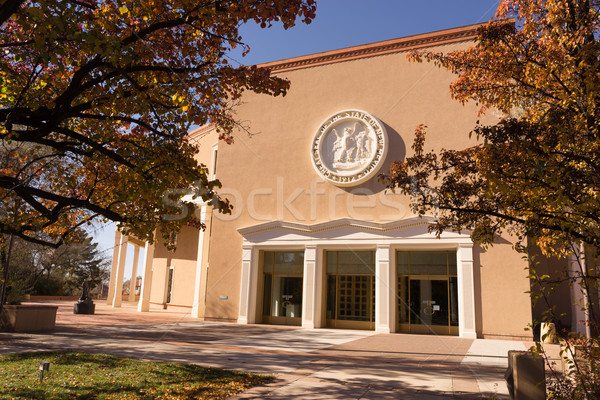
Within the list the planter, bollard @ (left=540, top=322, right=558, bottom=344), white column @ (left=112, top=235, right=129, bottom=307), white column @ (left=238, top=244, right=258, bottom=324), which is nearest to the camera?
bollard @ (left=540, top=322, right=558, bottom=344)

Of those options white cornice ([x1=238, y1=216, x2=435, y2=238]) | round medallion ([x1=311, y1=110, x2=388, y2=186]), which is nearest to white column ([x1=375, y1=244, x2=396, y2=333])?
white cornice ([x1=238, y1=216, x2=435, y2=238])

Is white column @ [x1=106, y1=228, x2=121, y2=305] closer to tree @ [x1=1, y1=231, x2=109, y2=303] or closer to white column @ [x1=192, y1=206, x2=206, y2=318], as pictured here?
tree @ [x1=1, y1=231, x2=109, y2=303]

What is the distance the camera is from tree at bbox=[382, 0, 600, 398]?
5.34 m

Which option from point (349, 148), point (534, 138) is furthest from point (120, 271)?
point (534, 138)

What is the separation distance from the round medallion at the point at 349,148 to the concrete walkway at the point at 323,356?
7654 millimetres

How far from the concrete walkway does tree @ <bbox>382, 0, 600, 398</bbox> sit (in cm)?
296

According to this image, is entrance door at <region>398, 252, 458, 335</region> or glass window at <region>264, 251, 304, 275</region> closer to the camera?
entrance door at <region>398, 252, 458, 335</region>

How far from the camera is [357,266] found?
2142 cm

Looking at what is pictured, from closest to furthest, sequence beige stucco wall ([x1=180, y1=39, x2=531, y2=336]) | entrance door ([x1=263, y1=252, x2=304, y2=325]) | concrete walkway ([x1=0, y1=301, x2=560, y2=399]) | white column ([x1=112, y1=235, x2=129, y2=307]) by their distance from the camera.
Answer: concrete walkway ([x1=0, y1=301, x2=560, y2=399])
beige stucco wall ([x1=180, y1=39, x2=531, y2=336])
entrance door ([x1=263, y1=252, x2=304, y2=325])
white column ([x1=112, y1=235, x2=129, y2=307])

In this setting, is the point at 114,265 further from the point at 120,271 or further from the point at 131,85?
the point at 131,85

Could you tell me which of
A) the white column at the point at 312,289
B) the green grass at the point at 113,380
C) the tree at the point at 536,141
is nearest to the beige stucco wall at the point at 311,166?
the white column at the point at 312,289

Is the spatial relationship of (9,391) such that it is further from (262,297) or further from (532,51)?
(262,297)

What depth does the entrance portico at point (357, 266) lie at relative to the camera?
18.9m

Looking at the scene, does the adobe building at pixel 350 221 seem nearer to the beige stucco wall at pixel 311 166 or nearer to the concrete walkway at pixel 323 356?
the beige stucco wall at pixel 311 166
